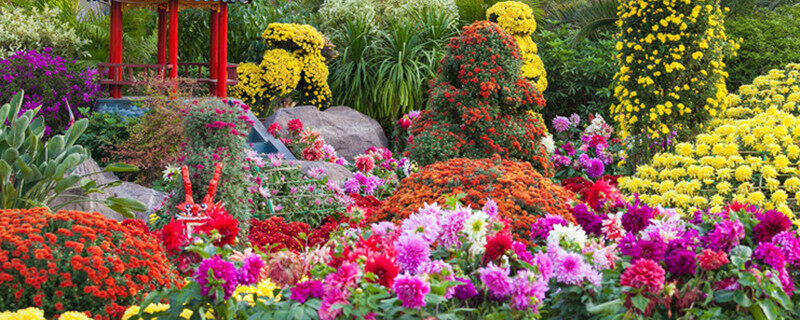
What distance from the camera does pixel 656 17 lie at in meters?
7.33

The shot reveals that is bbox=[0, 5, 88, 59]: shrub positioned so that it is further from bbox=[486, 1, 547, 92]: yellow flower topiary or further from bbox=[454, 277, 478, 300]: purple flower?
bbox=[454, 277, 478, 300]: purple flower

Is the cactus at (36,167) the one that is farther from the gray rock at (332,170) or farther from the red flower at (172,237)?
the red flower at (172,237)

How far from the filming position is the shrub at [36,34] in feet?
38.2

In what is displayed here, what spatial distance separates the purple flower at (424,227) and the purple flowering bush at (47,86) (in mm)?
7290

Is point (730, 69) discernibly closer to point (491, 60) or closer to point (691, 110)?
point (691, 110)

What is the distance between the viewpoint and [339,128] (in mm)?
10844

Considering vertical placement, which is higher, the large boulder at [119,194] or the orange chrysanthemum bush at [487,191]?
the orange chrysanthemum bush at [487,191]

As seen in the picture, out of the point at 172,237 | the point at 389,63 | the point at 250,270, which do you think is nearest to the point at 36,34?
the point at 389,63

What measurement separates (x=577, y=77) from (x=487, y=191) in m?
8.36

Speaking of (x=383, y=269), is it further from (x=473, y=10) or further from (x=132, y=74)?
(x=473, y=10)

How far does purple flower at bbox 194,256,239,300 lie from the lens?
215 centimetres

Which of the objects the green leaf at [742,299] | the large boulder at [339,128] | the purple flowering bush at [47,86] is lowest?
the large boulder at [339,128]

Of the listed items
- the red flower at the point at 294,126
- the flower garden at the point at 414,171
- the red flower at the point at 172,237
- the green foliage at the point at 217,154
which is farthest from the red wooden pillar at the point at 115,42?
the red flower at the point at 172,237

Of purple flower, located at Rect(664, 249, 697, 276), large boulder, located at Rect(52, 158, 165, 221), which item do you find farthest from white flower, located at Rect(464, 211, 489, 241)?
large boulder, located at Rect(52, 158, 165, 221)
